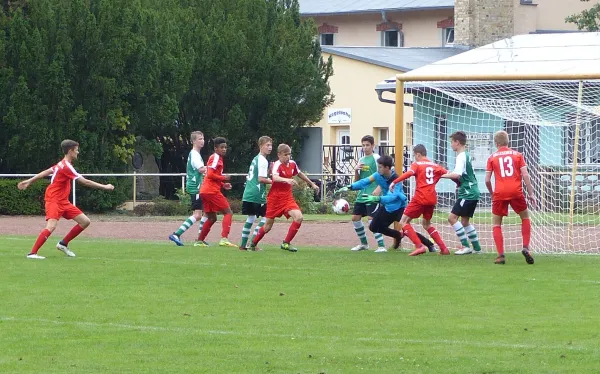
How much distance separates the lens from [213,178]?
18.7 meters

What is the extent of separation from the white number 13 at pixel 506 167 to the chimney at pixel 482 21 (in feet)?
98.5

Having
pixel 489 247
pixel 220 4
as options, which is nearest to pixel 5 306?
pixel 489 247

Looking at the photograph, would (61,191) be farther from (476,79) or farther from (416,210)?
(476,79)

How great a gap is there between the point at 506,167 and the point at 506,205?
0.53 m

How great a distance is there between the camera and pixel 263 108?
3800 cm

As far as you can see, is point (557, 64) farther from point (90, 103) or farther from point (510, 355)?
point (510, 355)

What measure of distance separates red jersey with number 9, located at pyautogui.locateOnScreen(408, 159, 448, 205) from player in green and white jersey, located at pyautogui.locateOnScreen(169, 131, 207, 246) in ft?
13.0

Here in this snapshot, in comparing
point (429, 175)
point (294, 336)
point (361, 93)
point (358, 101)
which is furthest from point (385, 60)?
point (294, 336)

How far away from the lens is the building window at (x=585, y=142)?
22922mm

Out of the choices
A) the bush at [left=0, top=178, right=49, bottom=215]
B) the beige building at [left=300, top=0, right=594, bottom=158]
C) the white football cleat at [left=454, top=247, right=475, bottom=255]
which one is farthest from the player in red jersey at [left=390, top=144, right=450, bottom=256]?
the beige building at [left=300, top=0, right=594, bottom=158]

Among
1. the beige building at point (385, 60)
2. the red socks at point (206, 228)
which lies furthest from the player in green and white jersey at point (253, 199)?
the beige building at point (385, 60)

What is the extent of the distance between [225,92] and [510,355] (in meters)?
28.9

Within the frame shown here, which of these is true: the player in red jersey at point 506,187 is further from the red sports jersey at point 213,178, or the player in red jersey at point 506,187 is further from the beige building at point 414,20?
the beige building at point 414,20

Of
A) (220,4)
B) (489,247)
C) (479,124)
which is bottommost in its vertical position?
(489,247)
